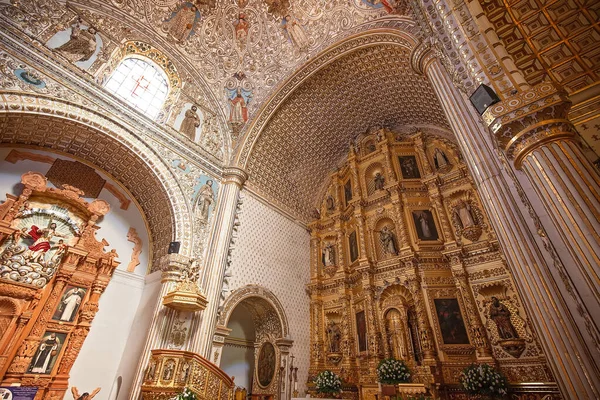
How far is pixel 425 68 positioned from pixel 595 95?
3438 mm

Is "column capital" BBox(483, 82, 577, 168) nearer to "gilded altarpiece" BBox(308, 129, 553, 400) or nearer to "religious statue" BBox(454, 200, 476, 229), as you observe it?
"gilded altarpiece" BBox(308, 129, 553, 400)

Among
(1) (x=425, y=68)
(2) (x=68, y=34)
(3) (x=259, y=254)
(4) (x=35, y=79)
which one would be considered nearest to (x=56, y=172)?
(4) (x=35, y=79)

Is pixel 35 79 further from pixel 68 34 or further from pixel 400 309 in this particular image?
pixel 400 309

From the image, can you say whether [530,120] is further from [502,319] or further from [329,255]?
[329,255]

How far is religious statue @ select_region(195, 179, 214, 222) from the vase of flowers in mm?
6237

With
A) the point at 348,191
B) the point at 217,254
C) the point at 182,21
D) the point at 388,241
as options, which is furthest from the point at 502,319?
the point at 182,21

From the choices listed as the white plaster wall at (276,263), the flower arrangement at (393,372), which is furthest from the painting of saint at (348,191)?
the flower arrangement at (393,372)

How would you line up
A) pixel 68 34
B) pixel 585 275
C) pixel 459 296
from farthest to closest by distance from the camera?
1. pixel 459 296
2. pixel 68 34
3. pixel 585 275

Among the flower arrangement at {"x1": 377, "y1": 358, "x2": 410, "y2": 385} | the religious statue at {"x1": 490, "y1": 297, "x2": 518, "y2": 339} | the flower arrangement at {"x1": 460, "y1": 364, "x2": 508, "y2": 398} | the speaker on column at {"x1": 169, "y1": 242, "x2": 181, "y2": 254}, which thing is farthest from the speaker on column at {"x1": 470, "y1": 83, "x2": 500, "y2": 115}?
the speaker on column at {"x1": 169, "y1": 242, "x2": 181, "y2": 254}

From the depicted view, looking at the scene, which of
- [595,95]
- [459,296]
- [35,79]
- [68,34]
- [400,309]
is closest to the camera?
[595,95]

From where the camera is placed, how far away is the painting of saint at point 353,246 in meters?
11.9

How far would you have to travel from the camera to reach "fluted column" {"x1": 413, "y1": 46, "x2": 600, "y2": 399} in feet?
8.98

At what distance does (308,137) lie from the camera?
13.0 m

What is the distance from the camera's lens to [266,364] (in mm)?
9898
